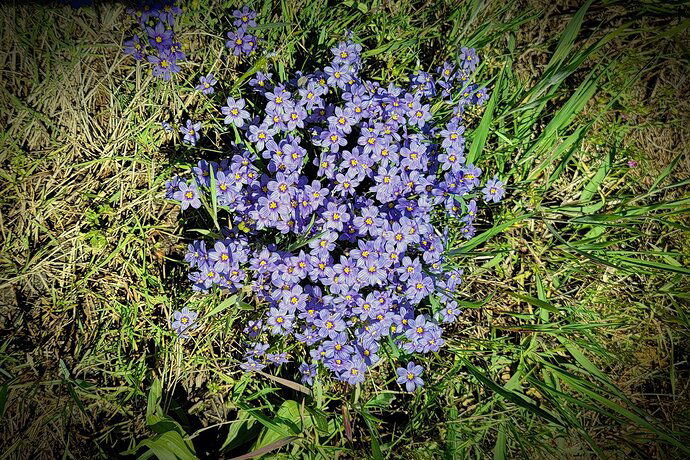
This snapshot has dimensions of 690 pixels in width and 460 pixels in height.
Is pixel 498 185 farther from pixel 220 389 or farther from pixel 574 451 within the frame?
pixel 220 389

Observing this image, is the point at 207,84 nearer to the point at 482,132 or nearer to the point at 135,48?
the point at 135,48

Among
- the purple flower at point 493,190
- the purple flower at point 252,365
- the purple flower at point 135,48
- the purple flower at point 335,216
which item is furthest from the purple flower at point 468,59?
the purple flower at point 252,365

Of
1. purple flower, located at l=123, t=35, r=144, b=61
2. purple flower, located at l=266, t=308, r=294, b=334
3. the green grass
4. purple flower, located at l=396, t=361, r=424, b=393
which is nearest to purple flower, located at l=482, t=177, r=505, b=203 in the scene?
the green grass

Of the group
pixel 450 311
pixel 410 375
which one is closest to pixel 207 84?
pixel 450 311

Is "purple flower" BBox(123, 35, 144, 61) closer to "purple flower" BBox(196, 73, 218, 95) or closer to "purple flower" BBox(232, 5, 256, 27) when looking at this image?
"purple flower" BBox(196, 73, 218, 95)

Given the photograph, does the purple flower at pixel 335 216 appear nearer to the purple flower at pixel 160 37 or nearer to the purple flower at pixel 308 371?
the purple flower at pixel 308 371

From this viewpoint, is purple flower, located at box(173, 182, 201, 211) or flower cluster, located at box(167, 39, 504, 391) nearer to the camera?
flower cluster, located at box(167, 39, 504, 391)
